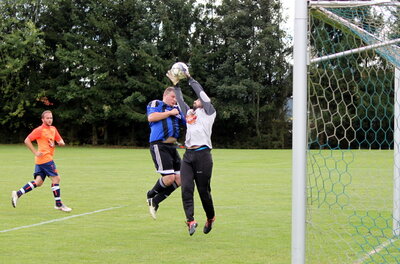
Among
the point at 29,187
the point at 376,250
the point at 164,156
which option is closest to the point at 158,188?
the point at 164,156

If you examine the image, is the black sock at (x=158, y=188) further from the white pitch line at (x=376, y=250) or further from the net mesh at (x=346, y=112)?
the white pitch line at (x=376, y=250)

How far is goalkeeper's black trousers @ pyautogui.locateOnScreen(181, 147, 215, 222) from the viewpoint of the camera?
794 centimetres

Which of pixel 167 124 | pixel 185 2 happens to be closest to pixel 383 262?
pixel 167 124

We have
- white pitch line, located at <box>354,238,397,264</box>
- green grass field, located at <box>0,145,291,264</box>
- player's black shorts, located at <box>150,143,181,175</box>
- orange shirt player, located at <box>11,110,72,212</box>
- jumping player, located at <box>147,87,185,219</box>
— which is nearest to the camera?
white pitch line, located at <box>354,238,397,264</box>

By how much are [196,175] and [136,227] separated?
1572 mm

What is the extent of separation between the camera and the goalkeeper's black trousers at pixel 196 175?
7.94 metres

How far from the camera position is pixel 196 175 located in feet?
26.3

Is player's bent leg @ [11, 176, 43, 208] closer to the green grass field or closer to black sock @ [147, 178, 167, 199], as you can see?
the green grass field

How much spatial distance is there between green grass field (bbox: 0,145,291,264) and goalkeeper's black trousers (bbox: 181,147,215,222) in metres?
0.45

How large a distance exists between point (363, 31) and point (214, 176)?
1233 cm

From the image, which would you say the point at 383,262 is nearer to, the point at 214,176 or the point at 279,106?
the point at 214,176

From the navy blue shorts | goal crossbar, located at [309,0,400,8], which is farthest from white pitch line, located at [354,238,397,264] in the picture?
the navy blue shorts

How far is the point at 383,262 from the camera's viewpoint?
6.56m

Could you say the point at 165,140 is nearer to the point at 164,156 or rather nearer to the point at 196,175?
the point at 164,156
